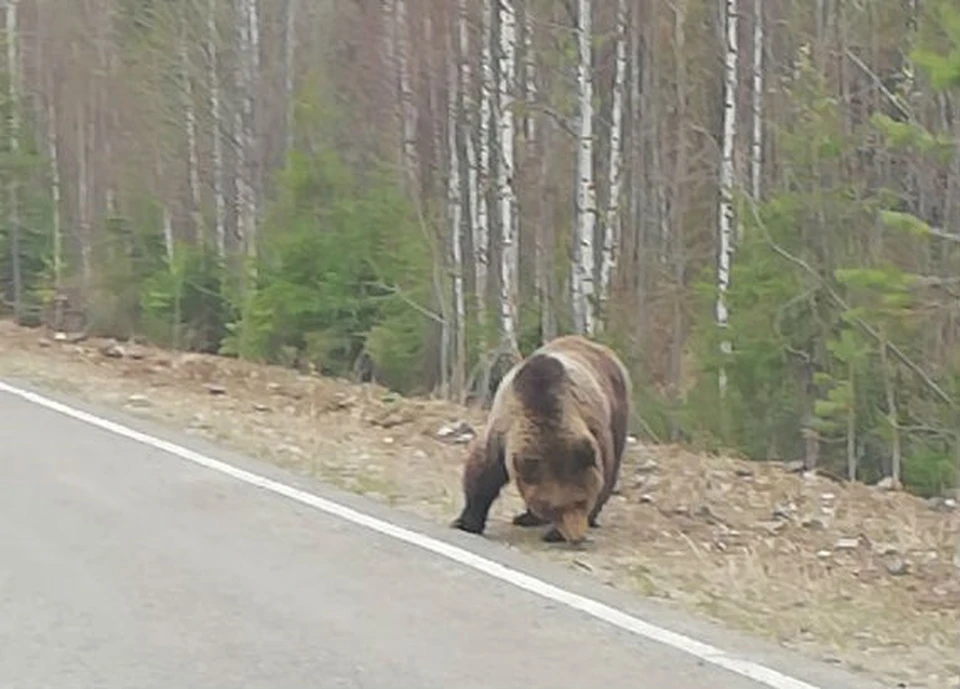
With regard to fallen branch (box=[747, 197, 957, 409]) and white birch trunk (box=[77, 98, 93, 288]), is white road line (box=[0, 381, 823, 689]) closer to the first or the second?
fallen branch (box=[747, 197, 957, 409])

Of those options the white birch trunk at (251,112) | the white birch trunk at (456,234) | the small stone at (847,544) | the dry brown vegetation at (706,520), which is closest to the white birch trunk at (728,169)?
the white birch trunk at (456,234)

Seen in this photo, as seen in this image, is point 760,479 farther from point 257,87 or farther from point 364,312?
point 257,87

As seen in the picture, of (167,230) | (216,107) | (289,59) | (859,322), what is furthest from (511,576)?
(167,230)

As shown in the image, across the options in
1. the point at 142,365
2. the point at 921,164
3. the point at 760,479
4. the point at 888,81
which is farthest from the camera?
the point at 888,81

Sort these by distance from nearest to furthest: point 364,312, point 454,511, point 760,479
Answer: point 454,511, point 760,479, point 364,312

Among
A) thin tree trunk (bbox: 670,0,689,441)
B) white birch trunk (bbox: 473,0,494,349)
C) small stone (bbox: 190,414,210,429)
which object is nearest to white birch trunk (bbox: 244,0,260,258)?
white birch trunk (bbox: 473,0,494,349)

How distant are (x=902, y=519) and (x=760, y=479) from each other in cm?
128

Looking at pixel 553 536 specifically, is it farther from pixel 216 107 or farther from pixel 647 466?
pixel 216 107

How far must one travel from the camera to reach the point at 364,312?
23172 mm

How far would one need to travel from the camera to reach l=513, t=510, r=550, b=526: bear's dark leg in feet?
31.6

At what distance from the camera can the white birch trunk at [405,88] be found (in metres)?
24.0

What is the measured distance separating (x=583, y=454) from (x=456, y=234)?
1371 centimetres

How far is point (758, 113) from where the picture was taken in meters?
22.5

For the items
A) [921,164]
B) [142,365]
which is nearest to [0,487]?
[142,365]
